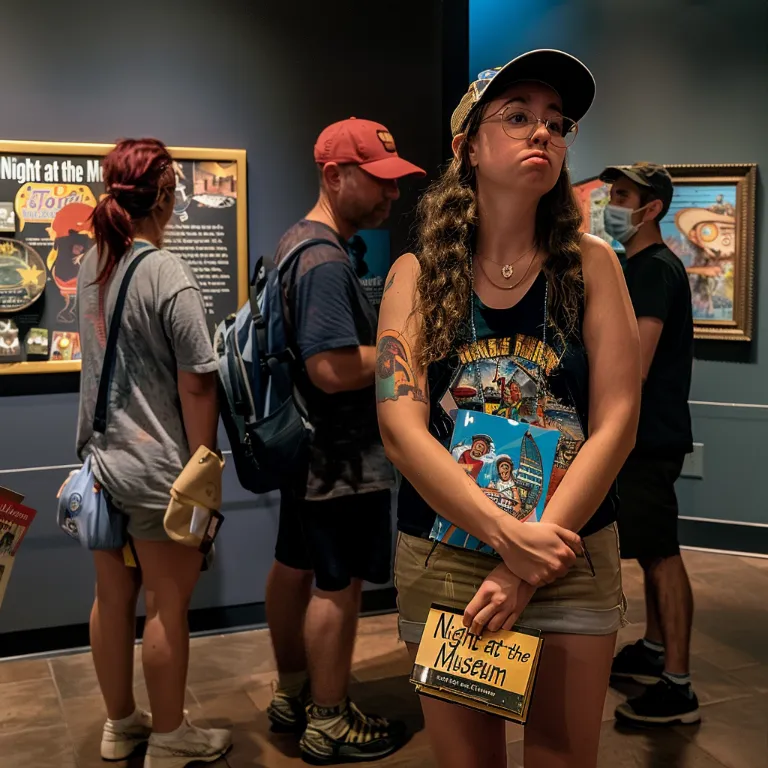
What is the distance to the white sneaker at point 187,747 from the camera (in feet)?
8.13

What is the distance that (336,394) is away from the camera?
2592mm

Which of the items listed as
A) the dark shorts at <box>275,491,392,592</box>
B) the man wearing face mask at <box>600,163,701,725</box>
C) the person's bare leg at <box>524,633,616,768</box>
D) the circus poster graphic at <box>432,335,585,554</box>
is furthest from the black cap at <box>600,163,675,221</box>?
the person's bare leg at <box>524,633,616,768</box>

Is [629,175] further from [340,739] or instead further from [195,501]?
[340,739]

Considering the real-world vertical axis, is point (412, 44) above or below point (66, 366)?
above

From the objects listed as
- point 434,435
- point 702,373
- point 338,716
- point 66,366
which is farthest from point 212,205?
point 702,373

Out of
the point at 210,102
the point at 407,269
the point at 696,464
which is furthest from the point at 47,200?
the point at 696,464

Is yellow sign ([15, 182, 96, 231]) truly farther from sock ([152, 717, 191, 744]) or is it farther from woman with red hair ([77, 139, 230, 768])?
sock ([152, 717, 191, 744])

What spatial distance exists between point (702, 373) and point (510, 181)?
3.51 metres

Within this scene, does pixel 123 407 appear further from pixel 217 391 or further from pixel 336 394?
pixel 336 394

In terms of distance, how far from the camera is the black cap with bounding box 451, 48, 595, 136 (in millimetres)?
1557

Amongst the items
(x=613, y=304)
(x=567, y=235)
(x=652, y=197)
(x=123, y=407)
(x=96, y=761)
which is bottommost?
(x=96, y=761)

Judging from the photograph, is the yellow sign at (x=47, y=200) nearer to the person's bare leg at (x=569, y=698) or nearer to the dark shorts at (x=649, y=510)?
the dark shorts at (x=649, y=510)

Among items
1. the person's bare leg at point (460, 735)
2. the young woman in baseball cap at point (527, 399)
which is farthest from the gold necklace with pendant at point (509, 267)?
the person's bare leg at point (460, 735)

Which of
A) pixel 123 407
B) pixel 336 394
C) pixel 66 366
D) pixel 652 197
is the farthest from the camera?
pixel 66 366
